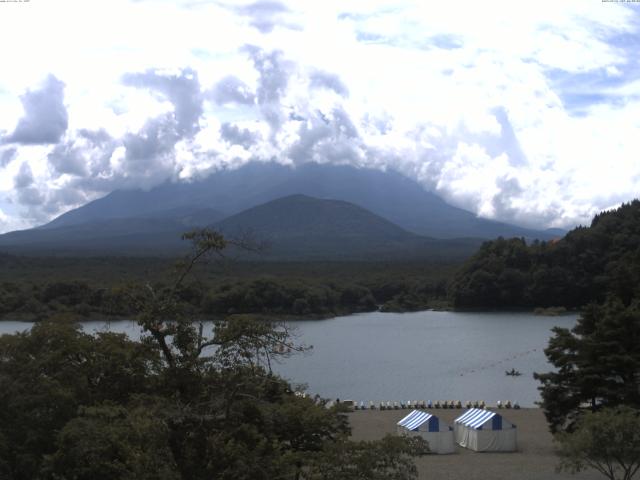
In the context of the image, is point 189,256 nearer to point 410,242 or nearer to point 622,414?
point 622,414

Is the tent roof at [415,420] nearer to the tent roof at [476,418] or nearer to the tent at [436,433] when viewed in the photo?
the tent at [436,433]

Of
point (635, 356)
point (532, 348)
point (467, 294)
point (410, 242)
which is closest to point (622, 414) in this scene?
point (635, 356)

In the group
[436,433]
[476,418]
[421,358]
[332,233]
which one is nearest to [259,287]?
[421,358]

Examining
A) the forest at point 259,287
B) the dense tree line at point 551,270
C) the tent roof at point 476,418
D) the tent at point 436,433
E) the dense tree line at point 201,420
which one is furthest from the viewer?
the dense tree line at point 551,270

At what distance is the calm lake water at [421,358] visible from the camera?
24.8m

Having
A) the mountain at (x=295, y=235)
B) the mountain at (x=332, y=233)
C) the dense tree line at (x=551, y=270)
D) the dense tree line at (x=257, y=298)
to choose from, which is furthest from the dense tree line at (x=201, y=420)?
the mountain at (x=332, y=233)

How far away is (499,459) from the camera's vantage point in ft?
49.9

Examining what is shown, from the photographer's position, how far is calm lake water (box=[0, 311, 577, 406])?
24.8m

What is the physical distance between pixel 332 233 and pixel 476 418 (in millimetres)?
A: 103315

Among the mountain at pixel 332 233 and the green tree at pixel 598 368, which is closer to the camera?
the green tree at pixel 598 368

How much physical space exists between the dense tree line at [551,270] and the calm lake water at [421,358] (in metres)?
5.69

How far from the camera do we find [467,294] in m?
54.1

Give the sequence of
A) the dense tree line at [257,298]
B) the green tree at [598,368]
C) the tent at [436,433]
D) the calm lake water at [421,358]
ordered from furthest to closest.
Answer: the dense tree line at [257,298] → the calm lake water at [421,358] → the tent at [436,433] → the green tree at [598,368]

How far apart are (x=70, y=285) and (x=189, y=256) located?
41.2m
